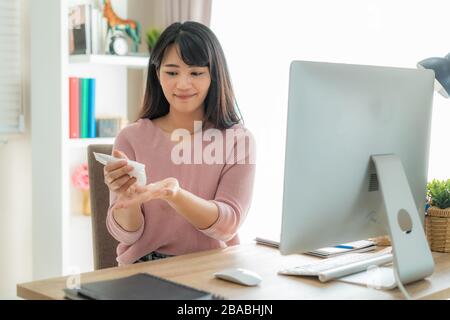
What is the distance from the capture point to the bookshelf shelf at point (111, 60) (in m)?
3.06

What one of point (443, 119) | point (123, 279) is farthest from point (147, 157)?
point (443, 119)

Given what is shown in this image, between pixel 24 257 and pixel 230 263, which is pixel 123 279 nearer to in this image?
pixel 230 263

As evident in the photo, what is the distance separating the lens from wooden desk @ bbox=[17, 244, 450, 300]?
1360 mm

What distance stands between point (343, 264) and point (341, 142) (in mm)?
317

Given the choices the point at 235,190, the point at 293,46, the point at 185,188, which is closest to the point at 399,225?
the point at 235,190

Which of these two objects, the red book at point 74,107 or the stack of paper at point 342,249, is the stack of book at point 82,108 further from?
the stack of paper at point 342,249

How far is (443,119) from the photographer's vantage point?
8.20 ft

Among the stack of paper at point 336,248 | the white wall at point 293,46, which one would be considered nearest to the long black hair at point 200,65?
the stack of paper at point 336,248

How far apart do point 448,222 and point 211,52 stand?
0.77 metres

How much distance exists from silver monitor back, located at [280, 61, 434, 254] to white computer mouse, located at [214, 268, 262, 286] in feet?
0.32

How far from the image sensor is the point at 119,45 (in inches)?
126

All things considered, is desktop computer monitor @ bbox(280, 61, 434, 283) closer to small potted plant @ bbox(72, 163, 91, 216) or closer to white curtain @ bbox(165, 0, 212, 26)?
white curtain @ bbox(165, 0, 212, 26)

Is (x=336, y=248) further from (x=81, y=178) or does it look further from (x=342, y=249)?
(x=81, y=178)

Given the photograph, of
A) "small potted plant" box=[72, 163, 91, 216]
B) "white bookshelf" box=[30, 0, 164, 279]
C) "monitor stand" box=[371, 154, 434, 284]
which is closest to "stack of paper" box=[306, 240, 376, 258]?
"monitor stand" box=[371, 154, 434, 284]
